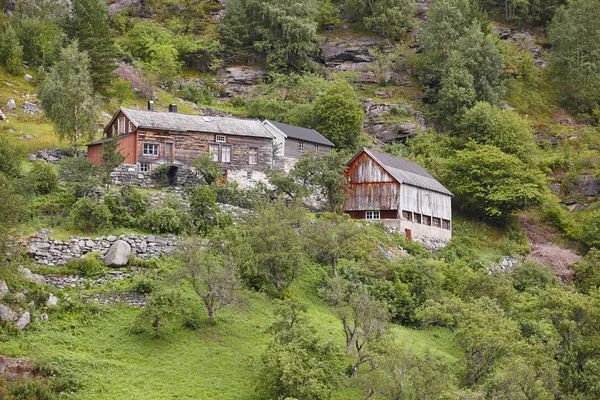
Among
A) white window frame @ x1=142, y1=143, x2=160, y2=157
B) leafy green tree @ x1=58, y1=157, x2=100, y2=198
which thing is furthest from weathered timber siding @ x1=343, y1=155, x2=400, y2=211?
leafy green tree @ x1=58, y1=157, x2=100, y2=198

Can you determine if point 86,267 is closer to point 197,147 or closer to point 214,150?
point 197,147

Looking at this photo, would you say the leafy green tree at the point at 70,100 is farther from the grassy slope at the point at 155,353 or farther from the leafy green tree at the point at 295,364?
the leafy green tree at the point at 295,364

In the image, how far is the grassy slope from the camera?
90.4 feet

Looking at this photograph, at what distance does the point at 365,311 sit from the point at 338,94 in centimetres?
3756

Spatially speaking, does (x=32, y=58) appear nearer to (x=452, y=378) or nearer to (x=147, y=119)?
(x=147, y=119)

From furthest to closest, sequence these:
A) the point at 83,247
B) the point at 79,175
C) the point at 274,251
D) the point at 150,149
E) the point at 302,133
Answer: the point at 302,133 < the point at 150,149 < the point at 79,175 < the point at 274,251 < the point at 83,247

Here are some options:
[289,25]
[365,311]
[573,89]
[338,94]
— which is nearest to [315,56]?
[289,25]

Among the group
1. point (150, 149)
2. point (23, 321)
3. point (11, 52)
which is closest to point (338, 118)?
point (150, 149)

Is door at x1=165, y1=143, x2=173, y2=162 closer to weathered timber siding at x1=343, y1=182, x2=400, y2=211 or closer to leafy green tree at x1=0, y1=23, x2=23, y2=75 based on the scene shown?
weathered timber siding at x1=343, y1=182, x2=400, y2=211

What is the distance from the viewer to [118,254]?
36.6 metres

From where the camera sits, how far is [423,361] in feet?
92.0

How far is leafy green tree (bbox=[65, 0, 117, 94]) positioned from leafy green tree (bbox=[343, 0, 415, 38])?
35.8m

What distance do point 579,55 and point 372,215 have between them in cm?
4345

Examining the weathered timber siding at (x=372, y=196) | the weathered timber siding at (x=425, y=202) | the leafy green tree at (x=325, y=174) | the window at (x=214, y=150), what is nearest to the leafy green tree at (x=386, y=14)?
the weathered timber siding at (x=425, y=202)
